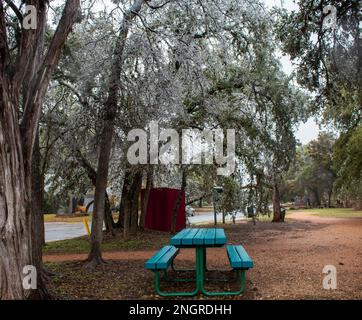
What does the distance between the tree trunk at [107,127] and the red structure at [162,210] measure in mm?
9109

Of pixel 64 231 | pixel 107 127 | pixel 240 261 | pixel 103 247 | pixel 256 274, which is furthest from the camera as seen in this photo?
pixel 64 231

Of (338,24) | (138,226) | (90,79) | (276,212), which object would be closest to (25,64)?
(90,79)

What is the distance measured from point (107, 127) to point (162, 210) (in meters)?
9.83

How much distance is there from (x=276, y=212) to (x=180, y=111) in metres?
17.1

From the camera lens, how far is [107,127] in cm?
962

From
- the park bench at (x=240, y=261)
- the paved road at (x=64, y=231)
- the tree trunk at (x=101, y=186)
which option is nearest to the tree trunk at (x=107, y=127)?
the tree trunk at (x=101, y=186)

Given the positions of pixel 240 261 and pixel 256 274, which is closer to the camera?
pixel 240 261

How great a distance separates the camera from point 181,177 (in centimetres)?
1695

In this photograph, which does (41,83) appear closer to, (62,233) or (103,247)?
(103,247)

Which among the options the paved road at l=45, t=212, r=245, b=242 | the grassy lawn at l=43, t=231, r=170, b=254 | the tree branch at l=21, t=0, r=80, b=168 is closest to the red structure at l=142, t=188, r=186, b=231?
the grassy lawn at l=43, t=231, r=170, b=254

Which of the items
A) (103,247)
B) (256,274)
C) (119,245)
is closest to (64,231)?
(119,245)

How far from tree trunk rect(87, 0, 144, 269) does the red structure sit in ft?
29.9

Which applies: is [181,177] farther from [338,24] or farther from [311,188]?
[311,188]

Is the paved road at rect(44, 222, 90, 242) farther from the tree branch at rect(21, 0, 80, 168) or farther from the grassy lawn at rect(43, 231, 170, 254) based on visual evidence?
the tree branch at rect(21, 0, 80, 168)
